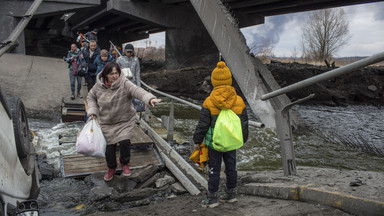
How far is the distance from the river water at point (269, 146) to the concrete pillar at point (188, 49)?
8.82 meters

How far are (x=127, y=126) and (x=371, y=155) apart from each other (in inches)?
241

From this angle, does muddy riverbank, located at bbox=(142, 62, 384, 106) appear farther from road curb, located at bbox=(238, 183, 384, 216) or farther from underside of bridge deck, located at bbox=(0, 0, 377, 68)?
road curb, located at bbox=(238, 183, 384, 216)

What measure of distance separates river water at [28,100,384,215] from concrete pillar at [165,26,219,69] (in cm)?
882

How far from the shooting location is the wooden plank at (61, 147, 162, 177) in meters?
4.88

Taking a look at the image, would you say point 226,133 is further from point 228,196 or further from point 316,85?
point 316,85

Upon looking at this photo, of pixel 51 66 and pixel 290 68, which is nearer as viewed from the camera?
pixel 51 66

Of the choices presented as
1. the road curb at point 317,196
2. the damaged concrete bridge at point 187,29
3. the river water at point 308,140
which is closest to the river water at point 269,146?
the river water at point 308,140

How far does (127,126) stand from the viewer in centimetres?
442

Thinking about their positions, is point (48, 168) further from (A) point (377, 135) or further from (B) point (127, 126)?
(A) point (377, 135)

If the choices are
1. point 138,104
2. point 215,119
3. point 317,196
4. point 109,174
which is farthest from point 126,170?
point 317,196

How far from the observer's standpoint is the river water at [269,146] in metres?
4.38

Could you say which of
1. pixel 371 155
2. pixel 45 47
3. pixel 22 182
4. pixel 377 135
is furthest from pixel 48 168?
pixel 45 47

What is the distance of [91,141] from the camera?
13.0ft

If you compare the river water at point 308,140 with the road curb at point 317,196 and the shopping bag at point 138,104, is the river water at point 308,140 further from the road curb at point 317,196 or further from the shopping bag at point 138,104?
the road curb at point 317,196
